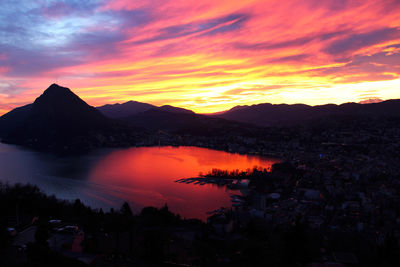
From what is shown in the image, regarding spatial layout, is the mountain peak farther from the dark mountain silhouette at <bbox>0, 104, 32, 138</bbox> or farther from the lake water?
the lake water

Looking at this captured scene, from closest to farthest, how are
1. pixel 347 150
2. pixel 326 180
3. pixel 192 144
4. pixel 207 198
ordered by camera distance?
pixel 207 198 → pixel 326 180 → pixel 347 150 → pixel 192 144

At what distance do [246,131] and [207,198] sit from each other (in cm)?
4165

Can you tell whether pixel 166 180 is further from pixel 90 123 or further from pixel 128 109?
pixel 128 109

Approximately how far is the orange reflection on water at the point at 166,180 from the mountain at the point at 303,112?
34.1m

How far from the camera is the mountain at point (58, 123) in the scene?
50562 mm

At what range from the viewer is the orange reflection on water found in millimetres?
17641

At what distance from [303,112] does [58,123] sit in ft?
201

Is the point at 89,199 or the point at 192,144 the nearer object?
the point at 89,199

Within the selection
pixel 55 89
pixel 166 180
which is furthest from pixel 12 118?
pixel 166 180

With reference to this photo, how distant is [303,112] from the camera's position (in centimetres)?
8094

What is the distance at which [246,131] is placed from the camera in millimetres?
59500

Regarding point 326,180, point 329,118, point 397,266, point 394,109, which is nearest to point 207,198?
point 326,180

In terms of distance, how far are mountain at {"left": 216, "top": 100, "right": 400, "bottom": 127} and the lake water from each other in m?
35.0

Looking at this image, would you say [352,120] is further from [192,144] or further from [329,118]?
[192,144]
